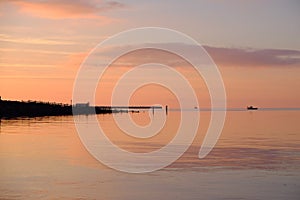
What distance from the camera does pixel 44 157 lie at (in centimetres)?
2288

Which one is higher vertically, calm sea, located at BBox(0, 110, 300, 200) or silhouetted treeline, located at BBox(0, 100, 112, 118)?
silhouetted treeline, located at BBox(0, 100, 112, 118)

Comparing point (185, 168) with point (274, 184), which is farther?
point (185, 168)

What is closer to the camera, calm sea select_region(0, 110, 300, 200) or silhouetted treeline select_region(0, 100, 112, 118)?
calm sea select_region(0, 110, 300, 200)

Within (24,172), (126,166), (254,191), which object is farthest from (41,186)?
(254,191)

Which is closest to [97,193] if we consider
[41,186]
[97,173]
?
[41,186]

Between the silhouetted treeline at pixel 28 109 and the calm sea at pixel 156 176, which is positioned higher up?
the silhouetted treeline at pixel 28 109

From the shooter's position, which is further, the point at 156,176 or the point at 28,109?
the point at 28,109

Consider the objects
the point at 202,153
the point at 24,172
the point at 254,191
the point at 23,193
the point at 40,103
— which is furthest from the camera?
the point at 40,103

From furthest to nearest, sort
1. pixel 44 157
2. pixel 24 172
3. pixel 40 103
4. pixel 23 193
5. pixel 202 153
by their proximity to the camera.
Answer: pixel 40 103, pixel 202 153, pixel 44 157, pixel 24 172, pixel 23 193

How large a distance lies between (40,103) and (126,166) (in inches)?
3297

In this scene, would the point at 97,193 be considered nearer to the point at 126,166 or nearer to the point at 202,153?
the point at 126,166

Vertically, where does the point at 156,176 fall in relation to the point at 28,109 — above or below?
below

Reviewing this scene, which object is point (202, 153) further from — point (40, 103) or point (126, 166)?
point (40, 103)

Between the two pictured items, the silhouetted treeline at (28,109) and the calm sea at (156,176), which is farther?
the silhouetted treeline at (28,109)
